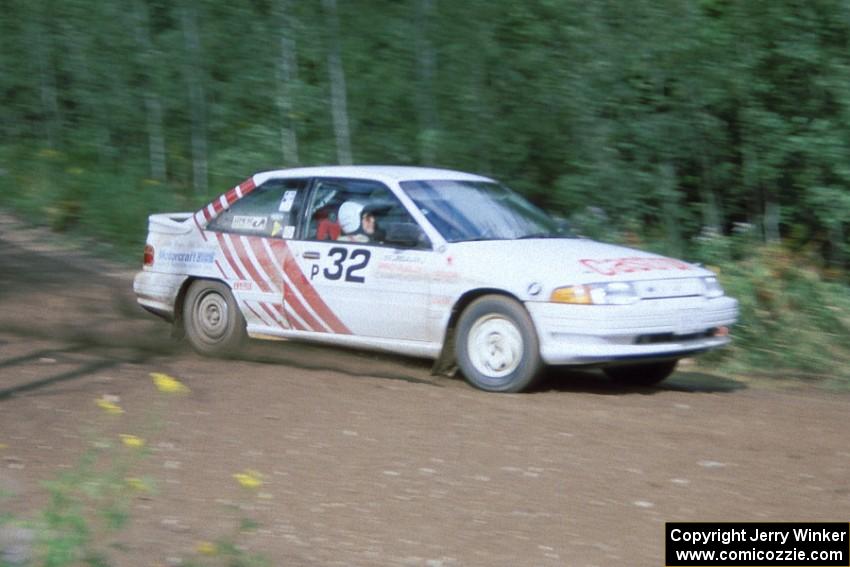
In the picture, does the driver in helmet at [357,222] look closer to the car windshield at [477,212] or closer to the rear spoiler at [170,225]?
the car windshield at [477,212]

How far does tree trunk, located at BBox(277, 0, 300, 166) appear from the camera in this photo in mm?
15289

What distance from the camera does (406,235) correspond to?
8828 millimetres

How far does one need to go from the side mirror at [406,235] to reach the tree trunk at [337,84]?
6.11m

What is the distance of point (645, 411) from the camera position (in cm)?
789

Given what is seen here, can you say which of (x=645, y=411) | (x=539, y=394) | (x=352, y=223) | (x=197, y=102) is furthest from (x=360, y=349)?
(x=197, y=102)

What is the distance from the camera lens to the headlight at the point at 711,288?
8617mm

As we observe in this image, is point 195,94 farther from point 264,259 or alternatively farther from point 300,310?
point 300,310

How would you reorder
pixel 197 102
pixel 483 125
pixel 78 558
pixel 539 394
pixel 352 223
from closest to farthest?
pixel 78 558 → pixel 539 394 → pixel 352 223 → pixel 483 125 → pixel 197 102

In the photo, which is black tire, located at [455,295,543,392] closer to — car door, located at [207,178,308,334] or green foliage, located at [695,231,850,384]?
car door, located at [207,178,308,334]

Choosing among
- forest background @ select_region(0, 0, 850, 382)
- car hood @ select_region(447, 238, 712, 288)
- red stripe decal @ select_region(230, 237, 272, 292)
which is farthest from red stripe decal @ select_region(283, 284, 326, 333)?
forest background @ select_region(0, 0, 850, 382)

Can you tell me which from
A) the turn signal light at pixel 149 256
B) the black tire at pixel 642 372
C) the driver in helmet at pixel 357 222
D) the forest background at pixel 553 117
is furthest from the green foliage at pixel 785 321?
the turn signal light at pixel 149 256

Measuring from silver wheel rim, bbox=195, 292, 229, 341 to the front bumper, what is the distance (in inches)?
108

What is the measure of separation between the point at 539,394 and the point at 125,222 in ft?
28.2

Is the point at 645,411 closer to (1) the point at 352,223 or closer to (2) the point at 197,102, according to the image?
(1) the point at 352,223
